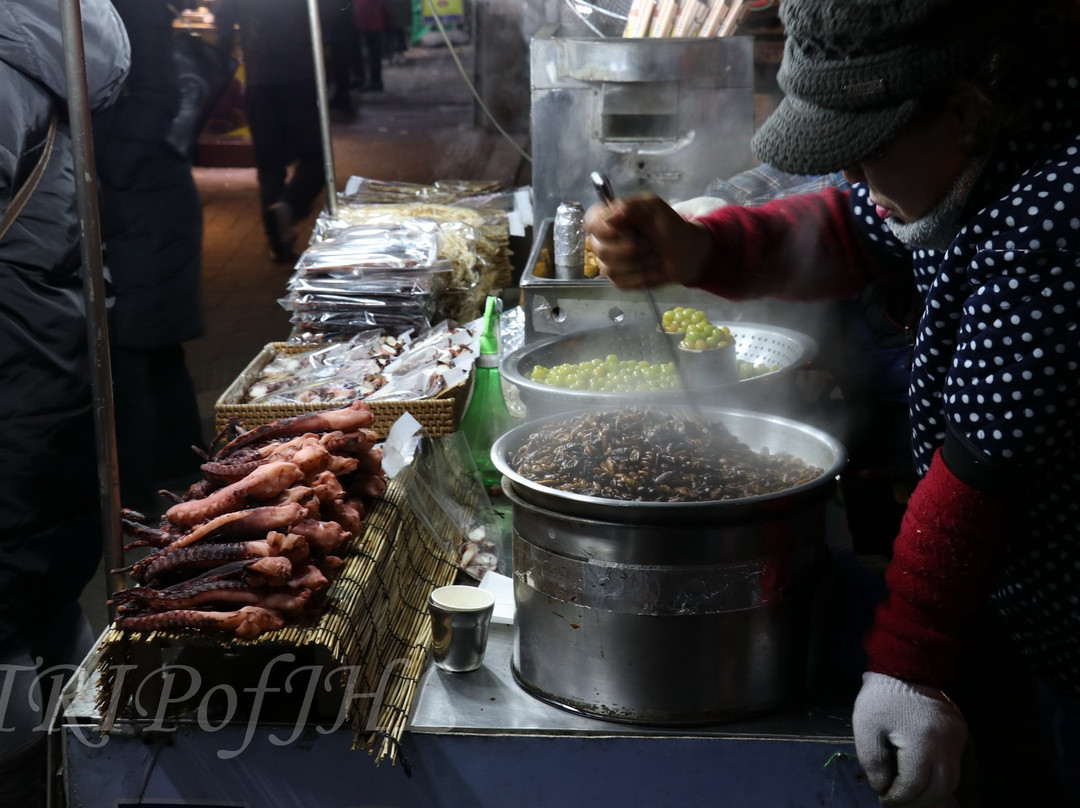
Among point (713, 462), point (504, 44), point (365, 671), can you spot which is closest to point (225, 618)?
point (365, 671)

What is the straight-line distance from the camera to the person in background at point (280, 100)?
18.1ft

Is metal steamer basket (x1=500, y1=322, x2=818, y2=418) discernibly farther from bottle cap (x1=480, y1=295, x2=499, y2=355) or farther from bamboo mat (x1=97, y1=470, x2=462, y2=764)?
bamboo mat (x1=97, y1=470, x2=462, y2=764)

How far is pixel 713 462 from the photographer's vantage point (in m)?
1.85

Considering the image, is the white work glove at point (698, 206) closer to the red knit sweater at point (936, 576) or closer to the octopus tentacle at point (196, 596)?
the red knit sweater at point (936, 576)

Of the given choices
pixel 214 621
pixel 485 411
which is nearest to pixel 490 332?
pixel 485 411

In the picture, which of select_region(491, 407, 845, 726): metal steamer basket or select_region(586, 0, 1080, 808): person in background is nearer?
select_region(586, 0, 1080, 808): person in background

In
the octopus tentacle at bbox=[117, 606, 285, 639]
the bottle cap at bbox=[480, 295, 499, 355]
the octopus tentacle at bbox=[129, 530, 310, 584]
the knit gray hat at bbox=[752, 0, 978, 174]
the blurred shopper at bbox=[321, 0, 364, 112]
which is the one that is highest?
the knit gray hat at bbox=[752, 0, 978, 174]

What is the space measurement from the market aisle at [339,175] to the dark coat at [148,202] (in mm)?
1158

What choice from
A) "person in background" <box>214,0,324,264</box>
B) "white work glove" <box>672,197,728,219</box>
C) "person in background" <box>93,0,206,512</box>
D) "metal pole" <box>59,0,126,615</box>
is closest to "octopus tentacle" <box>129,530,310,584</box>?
"metal pole" <box>59,0,126,615</box>

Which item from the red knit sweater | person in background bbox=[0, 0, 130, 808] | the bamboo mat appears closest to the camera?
the red knit sweater

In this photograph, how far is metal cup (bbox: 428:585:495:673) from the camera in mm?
1956

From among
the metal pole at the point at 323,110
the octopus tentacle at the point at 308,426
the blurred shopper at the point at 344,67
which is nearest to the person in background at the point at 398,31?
the blurred shopper at the point at 344,67

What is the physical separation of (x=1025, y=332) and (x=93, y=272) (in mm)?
1682

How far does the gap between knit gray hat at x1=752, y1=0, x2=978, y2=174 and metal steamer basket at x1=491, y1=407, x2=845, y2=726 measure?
609mm
